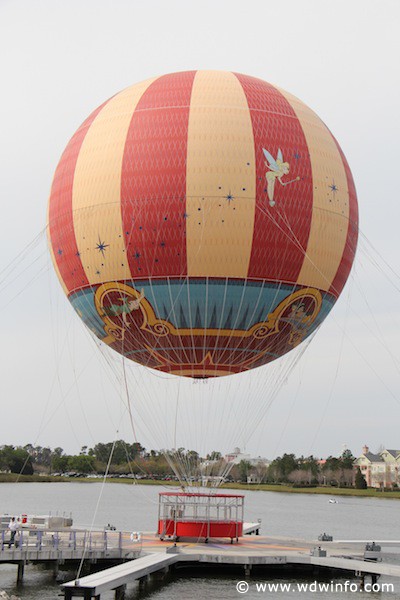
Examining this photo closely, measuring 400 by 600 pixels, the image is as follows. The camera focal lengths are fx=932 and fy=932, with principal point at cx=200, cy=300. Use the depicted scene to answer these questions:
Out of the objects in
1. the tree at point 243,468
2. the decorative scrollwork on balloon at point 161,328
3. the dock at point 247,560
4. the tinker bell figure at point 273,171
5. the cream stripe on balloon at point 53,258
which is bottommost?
the dock at point 247,560

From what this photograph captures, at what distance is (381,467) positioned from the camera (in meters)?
135

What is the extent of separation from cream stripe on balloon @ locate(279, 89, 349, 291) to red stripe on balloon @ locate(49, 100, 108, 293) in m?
5.76

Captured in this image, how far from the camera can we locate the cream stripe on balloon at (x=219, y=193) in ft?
75.2

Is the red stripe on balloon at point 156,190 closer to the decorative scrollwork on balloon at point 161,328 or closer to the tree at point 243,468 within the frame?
the decorative scrollwork on balloon at point 161,328

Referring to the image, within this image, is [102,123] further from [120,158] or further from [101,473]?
[101,473]

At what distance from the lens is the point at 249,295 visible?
23969 millimetres

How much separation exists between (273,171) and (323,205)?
1.76m

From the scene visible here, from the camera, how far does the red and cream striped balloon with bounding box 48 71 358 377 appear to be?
75.7ft

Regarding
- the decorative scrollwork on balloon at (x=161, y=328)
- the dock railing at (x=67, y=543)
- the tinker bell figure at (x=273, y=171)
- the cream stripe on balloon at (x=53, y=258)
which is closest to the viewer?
the tinker bell figure at (x=273, y=171)

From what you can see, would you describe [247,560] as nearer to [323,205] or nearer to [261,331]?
[261,331]

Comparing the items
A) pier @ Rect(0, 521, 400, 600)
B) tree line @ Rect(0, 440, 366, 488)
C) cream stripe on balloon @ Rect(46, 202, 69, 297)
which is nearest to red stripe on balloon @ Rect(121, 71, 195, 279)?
cream stripe on balloon @ Rect(46, 202, 69, 297)

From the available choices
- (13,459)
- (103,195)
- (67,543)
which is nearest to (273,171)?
(103,195)

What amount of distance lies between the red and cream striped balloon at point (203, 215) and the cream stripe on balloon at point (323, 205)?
0.14ft

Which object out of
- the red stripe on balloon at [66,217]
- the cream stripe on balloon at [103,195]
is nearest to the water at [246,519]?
the red stripe on balloon at [66,217]
